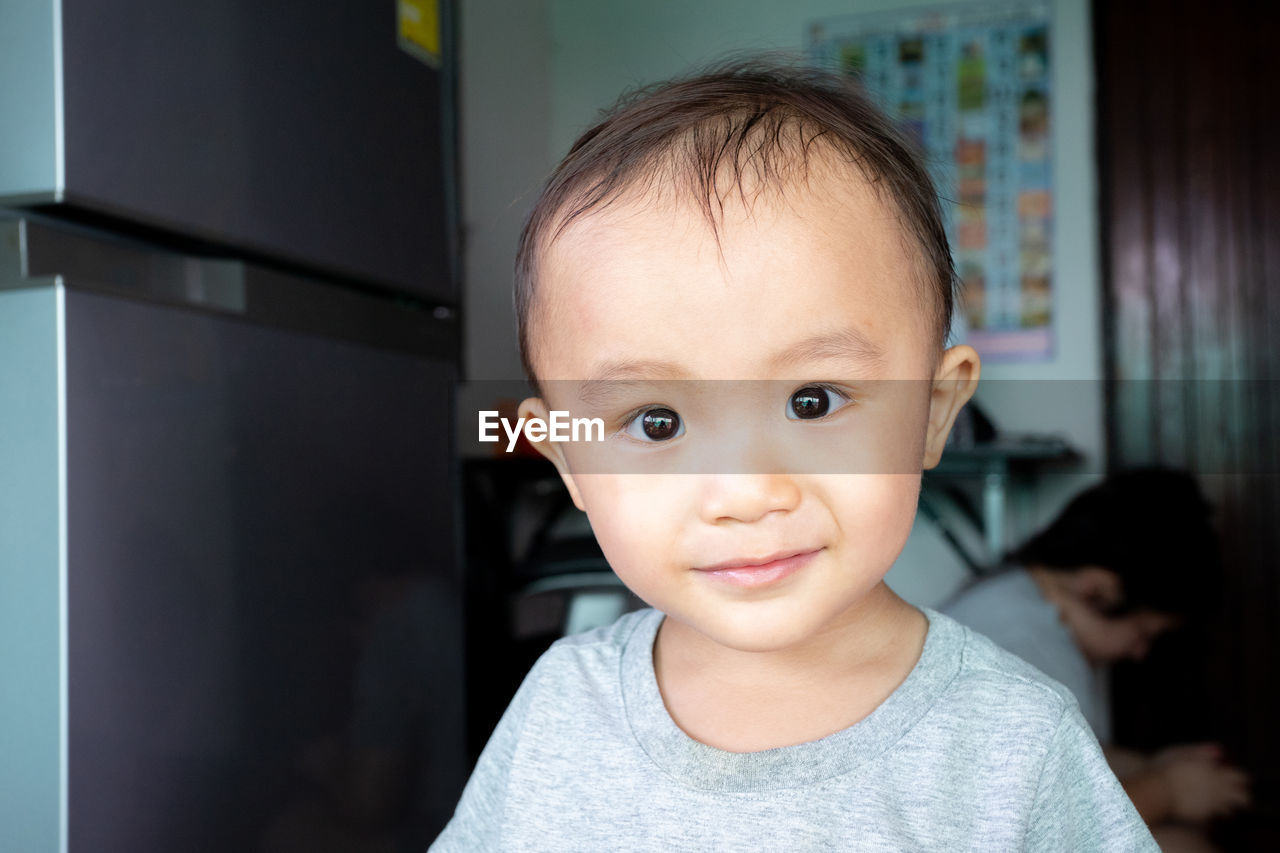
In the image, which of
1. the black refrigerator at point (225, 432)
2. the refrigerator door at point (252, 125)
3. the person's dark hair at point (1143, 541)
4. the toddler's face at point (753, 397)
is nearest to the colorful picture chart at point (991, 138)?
the person's dark hair at point (1143, 541)

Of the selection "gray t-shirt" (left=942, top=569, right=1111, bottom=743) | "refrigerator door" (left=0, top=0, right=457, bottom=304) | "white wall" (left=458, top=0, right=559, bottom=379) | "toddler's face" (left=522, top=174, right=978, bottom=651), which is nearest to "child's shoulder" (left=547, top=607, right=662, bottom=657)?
"toddler's face" (left=522, top=174, right=978, bottom=651)

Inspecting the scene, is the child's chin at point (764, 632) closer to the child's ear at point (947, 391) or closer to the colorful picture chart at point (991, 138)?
the child's ear at point (947, 391)

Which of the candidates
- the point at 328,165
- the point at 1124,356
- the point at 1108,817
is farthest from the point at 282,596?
the point at 1124,356

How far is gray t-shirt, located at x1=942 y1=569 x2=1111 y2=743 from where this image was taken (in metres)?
1.33

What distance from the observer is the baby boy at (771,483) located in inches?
20.5

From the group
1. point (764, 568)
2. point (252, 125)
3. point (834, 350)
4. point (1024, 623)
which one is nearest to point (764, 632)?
point (764, 568)

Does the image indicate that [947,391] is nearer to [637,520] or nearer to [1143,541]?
[637,520]

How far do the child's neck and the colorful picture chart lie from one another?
6.67ft

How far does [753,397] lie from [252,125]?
1.97ft

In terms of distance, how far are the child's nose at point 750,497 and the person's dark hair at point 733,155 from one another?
132mm

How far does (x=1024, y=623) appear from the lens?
1.37 m

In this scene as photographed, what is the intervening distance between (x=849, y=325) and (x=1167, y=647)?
200 cm

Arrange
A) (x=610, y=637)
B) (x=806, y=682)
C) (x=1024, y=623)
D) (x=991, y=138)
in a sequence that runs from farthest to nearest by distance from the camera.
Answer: (x=991, y=138) < (x=1024, y=623) < (x=610, y=637) < (x=806, y=682)

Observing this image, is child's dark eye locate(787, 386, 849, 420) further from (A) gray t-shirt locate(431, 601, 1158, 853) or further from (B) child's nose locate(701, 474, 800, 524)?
(A) gray t-shirt locate(431, 601, 1158, 853)
